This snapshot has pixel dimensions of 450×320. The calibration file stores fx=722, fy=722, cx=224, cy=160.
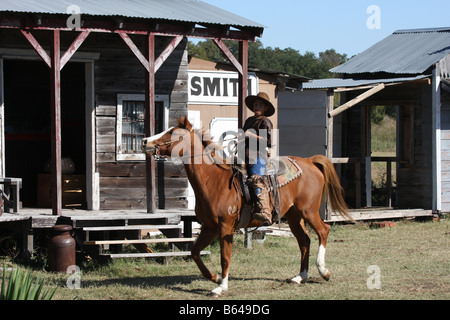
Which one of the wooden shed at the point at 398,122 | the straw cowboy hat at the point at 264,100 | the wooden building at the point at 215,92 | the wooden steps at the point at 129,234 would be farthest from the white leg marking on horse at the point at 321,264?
the wooden shed at the point at 398,122

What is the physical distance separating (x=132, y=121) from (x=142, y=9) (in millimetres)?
2087

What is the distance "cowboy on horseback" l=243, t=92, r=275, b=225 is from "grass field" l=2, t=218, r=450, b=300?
1.08 metres

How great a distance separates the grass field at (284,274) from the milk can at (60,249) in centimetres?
23

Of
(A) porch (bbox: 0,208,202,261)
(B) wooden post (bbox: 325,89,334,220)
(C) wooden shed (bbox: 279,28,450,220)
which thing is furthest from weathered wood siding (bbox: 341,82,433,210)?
(A) porch (bbox: 0,208,202,261)

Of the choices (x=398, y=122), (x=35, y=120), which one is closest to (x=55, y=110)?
(x=35, y=120)

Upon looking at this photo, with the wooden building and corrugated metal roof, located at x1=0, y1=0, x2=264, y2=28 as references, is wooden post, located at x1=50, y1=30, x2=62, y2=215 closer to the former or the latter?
corrugated metal roof, located at x1=0, y1=0, x2=264, y2=28

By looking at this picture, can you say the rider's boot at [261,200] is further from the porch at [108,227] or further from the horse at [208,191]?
the porch at [108,227]

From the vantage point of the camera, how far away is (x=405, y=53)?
18688 mm

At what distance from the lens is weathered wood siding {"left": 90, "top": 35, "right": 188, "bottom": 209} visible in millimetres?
13102

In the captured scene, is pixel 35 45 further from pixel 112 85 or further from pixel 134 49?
pixel 112 85

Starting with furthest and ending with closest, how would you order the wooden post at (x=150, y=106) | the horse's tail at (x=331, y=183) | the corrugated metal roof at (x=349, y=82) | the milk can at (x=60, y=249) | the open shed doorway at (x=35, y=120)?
the corrugated metal roof at (x=349, y=82) → the open shed doorway at (x=35, y=120) → the wooden post at (x=150, y=106) → the milk can at (x=60, y=249) → the horse's tail at (x=331, y=183)

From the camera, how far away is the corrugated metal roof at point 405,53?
17.3 m

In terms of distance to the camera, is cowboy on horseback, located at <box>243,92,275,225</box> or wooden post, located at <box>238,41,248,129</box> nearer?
cowboy on horseback, located at <box>243,92,275,225</box>

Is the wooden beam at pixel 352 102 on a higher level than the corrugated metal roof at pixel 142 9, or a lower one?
lower
